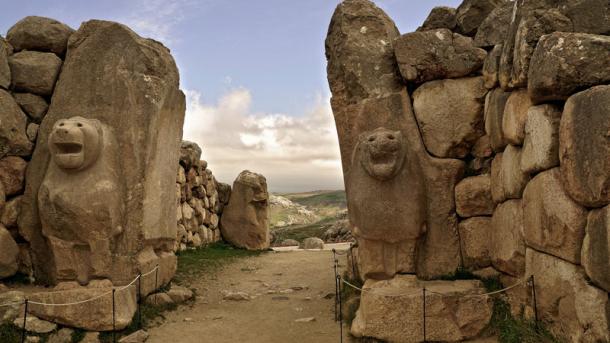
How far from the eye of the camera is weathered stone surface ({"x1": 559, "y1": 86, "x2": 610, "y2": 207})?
336cm

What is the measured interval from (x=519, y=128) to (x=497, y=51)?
1.10 m

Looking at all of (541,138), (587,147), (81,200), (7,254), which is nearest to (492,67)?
(541,138)

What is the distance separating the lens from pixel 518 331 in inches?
187

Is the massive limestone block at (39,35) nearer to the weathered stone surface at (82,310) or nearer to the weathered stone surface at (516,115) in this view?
the weathered stone surface at (82,310)

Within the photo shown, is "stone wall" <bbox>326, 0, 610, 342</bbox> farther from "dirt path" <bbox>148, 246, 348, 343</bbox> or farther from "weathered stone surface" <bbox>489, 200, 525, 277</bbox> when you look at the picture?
"dirt path" <bbox>148, 246, 348, 343</bbox>

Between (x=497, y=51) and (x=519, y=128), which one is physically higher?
(x=497, y=51)

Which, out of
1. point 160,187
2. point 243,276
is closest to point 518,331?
point 160,187

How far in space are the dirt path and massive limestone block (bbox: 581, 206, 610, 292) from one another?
293 cm

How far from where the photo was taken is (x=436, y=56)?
5.85 meters

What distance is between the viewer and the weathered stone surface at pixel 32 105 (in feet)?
22.0

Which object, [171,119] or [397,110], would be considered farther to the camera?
[171,119]

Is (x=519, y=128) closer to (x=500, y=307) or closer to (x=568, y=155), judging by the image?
(x=568, y=155)

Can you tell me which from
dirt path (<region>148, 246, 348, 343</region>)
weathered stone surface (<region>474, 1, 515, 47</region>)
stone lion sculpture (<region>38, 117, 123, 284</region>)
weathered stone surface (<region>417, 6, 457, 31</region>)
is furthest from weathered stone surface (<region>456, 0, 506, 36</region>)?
stone lion sculpture (<region>38, 117, 123, 284</region>)

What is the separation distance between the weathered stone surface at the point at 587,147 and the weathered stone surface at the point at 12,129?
617 cm
